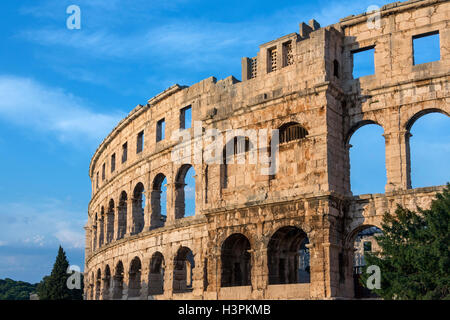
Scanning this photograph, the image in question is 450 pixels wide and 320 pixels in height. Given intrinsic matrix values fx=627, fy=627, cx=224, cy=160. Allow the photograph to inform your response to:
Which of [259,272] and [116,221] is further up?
[116,221]

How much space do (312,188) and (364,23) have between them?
268 inches

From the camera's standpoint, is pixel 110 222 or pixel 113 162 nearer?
pixel 110 222

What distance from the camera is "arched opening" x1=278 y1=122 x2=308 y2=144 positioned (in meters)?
24.0

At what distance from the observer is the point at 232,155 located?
82.9 feet

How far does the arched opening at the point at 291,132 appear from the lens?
24.0 metres

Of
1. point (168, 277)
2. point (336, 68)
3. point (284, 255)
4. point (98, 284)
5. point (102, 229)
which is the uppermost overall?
point (336, 68)

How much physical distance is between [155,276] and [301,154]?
1116 centimetres

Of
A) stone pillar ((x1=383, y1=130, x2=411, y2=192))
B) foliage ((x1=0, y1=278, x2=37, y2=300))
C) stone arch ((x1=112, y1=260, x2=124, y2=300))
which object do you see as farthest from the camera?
foliage ((x1=0, y1=278, x2=37, y2=300))

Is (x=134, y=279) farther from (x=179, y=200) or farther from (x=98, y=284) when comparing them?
(x=98, y=284)

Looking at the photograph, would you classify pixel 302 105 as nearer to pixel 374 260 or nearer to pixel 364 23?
pixel 364 23

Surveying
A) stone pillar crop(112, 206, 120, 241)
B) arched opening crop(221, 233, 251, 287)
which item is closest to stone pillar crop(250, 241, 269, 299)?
arched opening crop(221, 233, 251, 287)

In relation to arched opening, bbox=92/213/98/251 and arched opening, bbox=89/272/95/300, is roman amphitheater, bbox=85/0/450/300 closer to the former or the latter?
arched opening, bbox=89/272/95/300

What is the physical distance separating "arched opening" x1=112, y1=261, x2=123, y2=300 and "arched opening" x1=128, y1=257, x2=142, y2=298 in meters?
1.69

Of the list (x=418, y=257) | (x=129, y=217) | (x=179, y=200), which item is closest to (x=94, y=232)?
(x=129, y=217)
